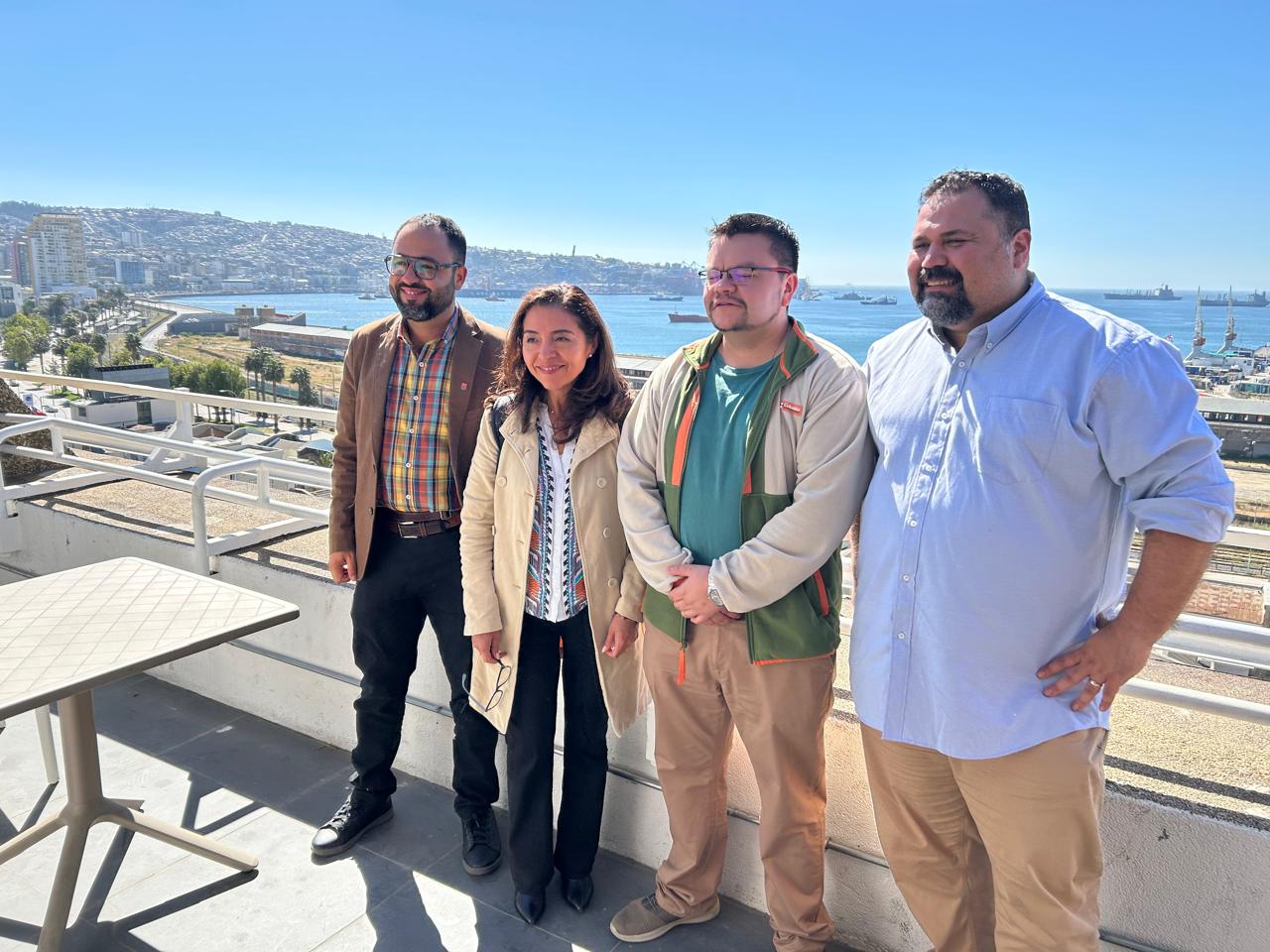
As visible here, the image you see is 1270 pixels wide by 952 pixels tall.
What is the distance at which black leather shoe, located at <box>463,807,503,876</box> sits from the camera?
7.88ft

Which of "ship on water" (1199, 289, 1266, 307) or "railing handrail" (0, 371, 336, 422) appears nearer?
"railing handrail" (0, 371, 336, 422)

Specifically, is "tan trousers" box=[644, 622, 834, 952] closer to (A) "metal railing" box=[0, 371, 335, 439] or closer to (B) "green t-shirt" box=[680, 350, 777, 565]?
(B) "green t-shirt" box=[680, 350, 777, 565]

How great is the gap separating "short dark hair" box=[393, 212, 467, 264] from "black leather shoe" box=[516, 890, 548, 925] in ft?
5.86

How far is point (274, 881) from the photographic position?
92.9 inches

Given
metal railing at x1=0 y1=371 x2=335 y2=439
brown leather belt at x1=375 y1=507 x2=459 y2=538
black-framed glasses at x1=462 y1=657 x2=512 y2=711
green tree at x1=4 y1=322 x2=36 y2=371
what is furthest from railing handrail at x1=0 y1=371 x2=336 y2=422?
green tree at x1=4 y1=322 x2=36 y2=371

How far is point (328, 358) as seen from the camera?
102312mm

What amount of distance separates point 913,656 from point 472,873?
4.87ft

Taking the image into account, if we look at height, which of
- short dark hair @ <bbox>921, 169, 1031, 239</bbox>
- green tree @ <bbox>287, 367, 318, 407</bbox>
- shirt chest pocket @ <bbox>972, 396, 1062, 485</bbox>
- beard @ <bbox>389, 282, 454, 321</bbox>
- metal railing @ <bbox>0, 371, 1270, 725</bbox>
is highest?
short dark hair @ <bbox>921, 169, 1031, 239</bbox>

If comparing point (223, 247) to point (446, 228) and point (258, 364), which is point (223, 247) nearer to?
point (258, 364)

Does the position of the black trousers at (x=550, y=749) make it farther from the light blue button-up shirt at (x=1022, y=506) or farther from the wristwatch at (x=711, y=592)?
the light blue button-up shirt at (x=1022, y=506)

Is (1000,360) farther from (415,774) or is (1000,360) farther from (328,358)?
(328,358)

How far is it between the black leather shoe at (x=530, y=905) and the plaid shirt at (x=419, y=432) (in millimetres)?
1070

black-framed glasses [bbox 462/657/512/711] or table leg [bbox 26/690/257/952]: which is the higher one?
black-framed glasses [bbox 462/657/512/711]

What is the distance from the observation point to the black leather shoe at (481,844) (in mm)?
2402
